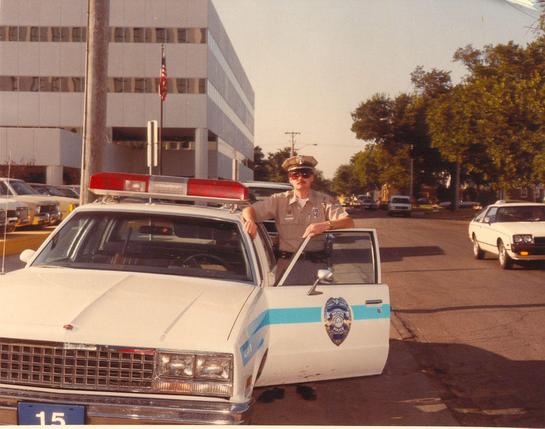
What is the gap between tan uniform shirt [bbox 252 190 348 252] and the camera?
5.56 metres

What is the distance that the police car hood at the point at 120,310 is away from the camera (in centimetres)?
363

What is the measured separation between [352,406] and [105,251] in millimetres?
2303

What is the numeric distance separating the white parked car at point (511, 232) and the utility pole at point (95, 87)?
9619 millimetres

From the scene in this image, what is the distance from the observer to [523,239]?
50.2 ft

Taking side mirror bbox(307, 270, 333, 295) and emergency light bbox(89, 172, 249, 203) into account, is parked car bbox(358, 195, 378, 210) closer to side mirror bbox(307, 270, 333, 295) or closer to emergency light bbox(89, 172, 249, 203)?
emergency light bbox(89, 172, 249, 203)

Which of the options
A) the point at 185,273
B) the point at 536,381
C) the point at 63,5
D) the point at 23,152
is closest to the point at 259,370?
the point at 185,273

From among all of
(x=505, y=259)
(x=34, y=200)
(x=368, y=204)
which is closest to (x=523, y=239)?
(x=505, y=259)

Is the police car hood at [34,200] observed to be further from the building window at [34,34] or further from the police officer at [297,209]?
the building window at [34,34]

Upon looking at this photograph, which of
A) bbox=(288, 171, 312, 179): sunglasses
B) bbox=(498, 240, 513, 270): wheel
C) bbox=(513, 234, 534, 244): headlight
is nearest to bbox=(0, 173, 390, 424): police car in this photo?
bbox=(288, 171, 312, 179): sunglasses

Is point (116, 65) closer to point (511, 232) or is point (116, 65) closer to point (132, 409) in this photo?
point (511, 232)

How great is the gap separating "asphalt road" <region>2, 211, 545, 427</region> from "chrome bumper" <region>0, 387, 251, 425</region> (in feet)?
5.40

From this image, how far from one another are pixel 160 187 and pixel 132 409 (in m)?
2.04

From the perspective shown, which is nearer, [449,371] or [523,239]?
[449,371]

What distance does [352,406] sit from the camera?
563 cm
